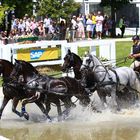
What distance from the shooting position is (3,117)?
1477cm

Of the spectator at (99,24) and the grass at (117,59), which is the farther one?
the spectator at (99,24)

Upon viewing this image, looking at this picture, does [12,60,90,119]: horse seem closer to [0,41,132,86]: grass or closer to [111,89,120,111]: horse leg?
[111,89,120,111]: horse leg

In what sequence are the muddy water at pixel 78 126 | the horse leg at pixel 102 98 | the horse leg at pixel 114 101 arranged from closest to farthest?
the muddy water at pixel 78 126
the horse leg at pixel 114 101
the horse leg at pixel 102 98

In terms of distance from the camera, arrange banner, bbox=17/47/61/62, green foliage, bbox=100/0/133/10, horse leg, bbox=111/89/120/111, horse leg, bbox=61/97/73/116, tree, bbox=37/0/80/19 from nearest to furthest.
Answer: horse leg, bbox=61/97/73/116 < horse leg, bbox=111/89/120/111 < banner, bbox=17/47/61/62 < green foliage, bbox=100/0/133/10 < tree, bbox=37/0/80/19

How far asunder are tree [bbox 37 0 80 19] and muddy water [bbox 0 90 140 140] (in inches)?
1059

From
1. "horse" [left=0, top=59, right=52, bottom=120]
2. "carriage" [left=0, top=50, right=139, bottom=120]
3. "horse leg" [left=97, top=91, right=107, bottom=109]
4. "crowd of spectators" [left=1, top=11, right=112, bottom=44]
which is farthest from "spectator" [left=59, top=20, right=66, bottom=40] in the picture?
"horse" [left=0, top=59, right=52, bottom=120]

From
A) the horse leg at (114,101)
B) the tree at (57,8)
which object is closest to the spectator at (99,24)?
the tree at (57,8)

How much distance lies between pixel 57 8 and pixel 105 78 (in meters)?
28.4

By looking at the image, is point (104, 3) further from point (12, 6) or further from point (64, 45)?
point (64, 45)

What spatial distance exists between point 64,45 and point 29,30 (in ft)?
42.5

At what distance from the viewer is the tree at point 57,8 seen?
4166 cm

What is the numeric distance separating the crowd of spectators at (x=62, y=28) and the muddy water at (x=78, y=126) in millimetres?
19259

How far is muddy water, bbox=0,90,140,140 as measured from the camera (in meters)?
11.9

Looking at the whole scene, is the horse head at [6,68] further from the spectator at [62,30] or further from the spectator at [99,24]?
the spectator at [99,24]
